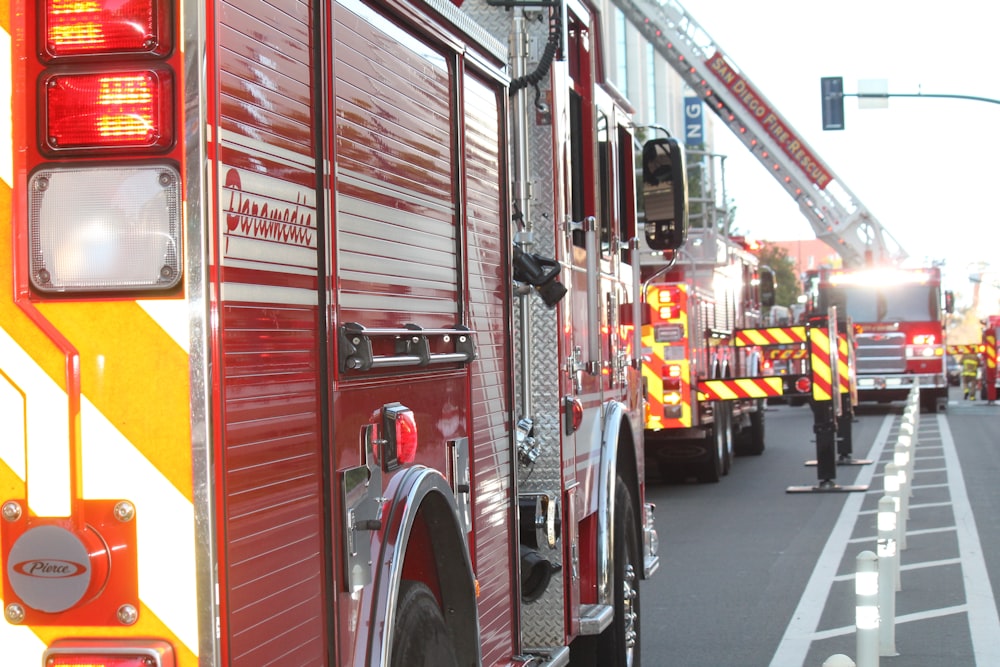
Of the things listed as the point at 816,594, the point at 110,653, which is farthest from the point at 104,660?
the point at 816,594

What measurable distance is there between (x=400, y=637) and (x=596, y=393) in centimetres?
289

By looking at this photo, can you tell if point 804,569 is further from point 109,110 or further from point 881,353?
point 881,353

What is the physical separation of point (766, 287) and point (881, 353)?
807 cm

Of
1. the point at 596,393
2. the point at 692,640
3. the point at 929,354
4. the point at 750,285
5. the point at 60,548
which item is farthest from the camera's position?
the point at 929,354

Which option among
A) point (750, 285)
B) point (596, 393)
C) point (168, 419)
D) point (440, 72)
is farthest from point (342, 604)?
point (750, 285)

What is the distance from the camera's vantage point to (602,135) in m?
6.64

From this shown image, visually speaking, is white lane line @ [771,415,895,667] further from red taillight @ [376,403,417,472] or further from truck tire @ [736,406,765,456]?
truck tire @ [736,406,765,456]

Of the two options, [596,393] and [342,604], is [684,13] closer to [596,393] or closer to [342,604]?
[596,393]

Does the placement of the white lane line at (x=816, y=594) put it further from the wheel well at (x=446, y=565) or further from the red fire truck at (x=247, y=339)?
the wheel well at (x=446, y=565)

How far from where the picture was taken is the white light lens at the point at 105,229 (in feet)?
8.30

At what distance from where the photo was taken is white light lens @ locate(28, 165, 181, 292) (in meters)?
2.53

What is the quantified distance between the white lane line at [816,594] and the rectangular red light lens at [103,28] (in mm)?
6117

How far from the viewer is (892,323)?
105 ft

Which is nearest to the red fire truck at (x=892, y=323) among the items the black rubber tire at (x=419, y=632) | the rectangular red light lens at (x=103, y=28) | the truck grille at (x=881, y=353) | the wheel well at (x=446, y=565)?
the truck grille at (x=881, y=353)
